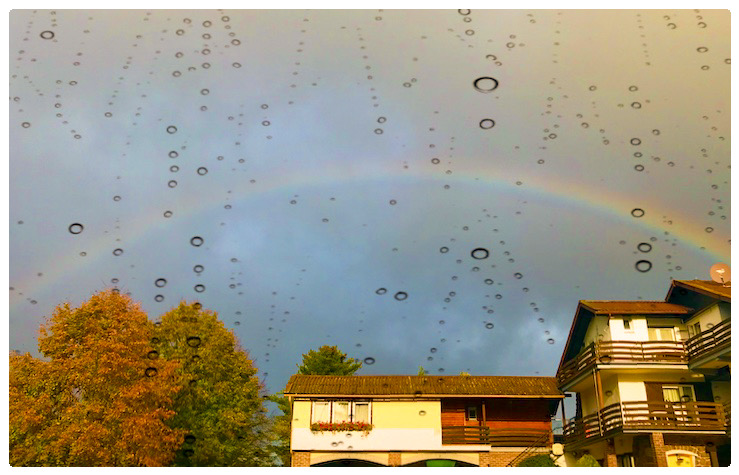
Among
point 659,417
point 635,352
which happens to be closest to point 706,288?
point 635,352

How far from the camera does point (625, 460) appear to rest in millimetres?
21172

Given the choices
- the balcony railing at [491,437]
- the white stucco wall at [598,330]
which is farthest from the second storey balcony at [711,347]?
the balcony railing at [491,437]

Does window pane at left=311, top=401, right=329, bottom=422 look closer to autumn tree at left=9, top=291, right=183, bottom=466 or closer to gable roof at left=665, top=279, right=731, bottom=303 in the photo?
autumn tree at left=9, top=291, right=183, bottom=466

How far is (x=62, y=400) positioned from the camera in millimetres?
17750

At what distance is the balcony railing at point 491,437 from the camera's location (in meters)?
23.4

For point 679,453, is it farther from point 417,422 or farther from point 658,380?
point 417,422

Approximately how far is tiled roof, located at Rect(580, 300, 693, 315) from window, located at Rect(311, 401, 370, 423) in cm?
973

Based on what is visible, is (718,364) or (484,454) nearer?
(718,364)

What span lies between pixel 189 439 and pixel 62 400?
6.29m

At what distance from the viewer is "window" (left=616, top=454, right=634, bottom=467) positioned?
67.7 feet

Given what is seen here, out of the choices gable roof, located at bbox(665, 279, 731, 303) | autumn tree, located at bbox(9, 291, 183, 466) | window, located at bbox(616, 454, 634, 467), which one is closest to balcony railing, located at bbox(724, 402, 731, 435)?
window, located at bbox(616, 454, 634, 467)
